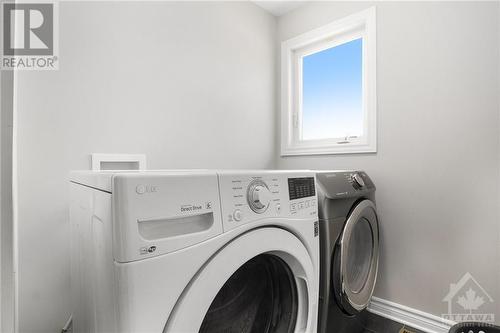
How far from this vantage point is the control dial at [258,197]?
2.27ft

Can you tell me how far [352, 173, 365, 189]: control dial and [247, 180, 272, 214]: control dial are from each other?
80 cm

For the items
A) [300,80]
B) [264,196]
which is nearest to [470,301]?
[264,196]

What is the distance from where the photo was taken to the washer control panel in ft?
2.12

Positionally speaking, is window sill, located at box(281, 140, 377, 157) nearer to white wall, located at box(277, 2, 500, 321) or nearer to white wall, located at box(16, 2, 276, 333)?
white wall, located at box(277, 2, 500, 321)

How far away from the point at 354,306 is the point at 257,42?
6.27ft

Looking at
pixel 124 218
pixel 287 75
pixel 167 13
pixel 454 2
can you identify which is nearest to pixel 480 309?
pixel 454 2

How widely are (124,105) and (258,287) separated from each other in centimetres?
108

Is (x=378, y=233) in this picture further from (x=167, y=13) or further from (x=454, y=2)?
(x=167, y=13)

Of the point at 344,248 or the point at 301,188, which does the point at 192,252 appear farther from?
the point at 344,248

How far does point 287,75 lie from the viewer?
2.12 m

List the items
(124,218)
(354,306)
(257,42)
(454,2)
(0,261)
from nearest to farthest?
(124,218), (0,261), (354,306), (454,2), (257,42)

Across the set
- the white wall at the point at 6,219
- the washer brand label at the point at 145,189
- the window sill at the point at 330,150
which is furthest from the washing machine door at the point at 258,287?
the window sill at the point at 330,150

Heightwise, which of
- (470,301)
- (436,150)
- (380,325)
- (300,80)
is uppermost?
(300,80)

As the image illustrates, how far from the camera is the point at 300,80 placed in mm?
2133
